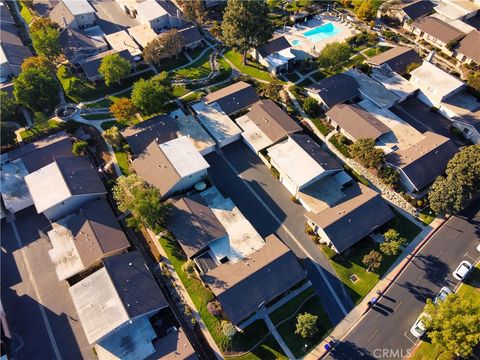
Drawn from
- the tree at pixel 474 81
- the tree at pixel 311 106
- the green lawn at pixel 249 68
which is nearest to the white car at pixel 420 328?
the tree at pixel 311 106

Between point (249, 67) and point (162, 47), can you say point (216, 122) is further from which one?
point (162, 47)

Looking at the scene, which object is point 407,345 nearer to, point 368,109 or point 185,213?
point 185,213

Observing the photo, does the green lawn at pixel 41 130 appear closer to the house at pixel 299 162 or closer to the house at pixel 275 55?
the house at pixel 299 162

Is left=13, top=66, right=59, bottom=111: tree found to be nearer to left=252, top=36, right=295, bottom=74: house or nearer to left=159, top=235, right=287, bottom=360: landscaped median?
left=252, top=36, right=295, bottom=74: house

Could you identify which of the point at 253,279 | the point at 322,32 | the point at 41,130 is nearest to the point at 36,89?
the point at 41,130

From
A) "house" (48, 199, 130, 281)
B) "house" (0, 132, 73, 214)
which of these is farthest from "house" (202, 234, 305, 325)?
"house" (0, 132, 73, 214)

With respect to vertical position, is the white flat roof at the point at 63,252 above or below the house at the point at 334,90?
below
